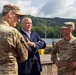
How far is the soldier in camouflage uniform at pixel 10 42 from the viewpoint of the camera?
3.96m

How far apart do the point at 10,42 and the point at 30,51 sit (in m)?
1.39

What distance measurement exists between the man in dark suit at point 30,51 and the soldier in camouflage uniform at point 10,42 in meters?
1.21

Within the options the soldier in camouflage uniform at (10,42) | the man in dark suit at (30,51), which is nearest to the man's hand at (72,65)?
the man in dark suit at (30,51)

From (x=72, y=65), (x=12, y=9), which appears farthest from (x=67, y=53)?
(x=12, y=9)

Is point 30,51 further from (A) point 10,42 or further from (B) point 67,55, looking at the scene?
(A) point 10,42

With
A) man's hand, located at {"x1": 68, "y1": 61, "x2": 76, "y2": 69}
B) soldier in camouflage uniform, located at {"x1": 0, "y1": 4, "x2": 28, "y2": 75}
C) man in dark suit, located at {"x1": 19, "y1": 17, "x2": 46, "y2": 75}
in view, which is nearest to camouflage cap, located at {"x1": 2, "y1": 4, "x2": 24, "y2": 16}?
soldier in camouflage uniform, located at {"x1": 0, "y1": 4, "x2": 28, "y2": 75}

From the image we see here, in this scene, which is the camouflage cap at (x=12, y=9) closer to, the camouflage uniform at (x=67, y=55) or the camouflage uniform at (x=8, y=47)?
the camouflage uniform at (x=8, y=47)

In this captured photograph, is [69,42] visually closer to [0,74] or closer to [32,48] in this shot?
[32,48]

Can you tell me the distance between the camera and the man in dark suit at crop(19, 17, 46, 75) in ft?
17.7

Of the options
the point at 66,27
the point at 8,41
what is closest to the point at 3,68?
the point at 8,41

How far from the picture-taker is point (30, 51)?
17.5 feet

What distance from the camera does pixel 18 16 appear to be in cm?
417

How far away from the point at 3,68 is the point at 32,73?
160 cm

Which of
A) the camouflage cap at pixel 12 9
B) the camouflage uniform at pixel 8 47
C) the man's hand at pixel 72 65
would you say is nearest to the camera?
the camouflage uniform at pixel 8 47
